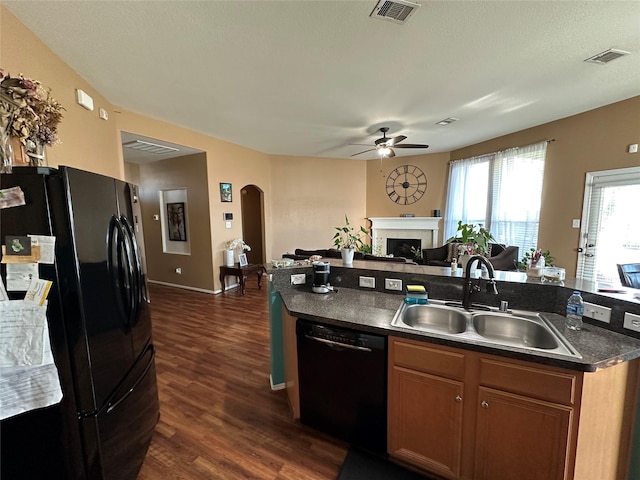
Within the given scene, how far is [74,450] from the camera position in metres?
1.17

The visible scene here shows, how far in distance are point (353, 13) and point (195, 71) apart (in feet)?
5.09

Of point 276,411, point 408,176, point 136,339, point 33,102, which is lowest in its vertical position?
point 276,411

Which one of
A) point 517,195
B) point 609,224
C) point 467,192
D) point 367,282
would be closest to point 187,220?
point 367,282

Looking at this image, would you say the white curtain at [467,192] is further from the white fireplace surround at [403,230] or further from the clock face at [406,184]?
the clock face at [406,184]

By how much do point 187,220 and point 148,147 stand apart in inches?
54.8

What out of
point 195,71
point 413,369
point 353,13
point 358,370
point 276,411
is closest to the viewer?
point 413,369

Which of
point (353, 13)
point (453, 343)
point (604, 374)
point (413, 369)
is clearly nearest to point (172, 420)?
point (413, 369)

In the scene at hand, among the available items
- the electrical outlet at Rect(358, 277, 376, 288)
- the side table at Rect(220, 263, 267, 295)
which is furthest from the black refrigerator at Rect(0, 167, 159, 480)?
the side table at Rect(220, 263, 267, 295)

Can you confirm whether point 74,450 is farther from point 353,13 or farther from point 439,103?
point 439,103

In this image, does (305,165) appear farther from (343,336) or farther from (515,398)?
(515,398)

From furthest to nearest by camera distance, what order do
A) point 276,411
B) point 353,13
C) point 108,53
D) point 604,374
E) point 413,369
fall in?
point 108,53
point 276,411
point 353,13
point 413,369
point 604,374

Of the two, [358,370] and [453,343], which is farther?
[358,370]

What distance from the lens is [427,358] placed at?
139cm

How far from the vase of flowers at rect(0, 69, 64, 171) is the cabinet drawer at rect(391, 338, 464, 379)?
1901mm
